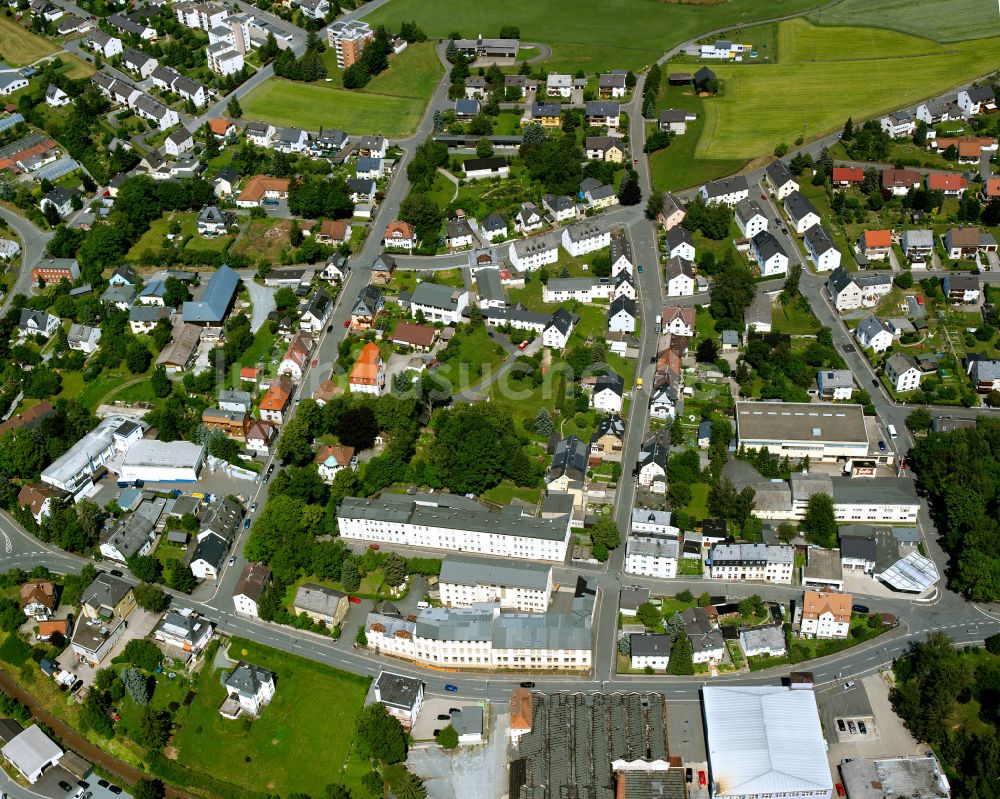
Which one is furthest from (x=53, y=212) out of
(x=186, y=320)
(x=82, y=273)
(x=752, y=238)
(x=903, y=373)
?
(x=903, y=373)

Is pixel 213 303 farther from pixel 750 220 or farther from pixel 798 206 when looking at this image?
pixel 798 206

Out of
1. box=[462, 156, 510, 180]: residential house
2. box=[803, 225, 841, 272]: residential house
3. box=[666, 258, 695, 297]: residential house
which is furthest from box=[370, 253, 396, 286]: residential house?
box=[803, 225, 841, 272]: residential house

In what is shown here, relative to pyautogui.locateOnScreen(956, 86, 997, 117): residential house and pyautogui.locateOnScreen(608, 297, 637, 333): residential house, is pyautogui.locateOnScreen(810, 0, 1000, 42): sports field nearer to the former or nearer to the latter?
pyautogui.locateOnScreen(956, 86, 997, 117): residential house

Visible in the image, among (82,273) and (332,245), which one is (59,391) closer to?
A: (82,273)

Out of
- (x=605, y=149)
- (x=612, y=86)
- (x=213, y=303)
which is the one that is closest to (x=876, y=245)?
(x=605, y=149)

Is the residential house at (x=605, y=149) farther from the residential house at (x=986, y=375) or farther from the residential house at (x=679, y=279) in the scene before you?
the residential house at (x=986, y=375)
